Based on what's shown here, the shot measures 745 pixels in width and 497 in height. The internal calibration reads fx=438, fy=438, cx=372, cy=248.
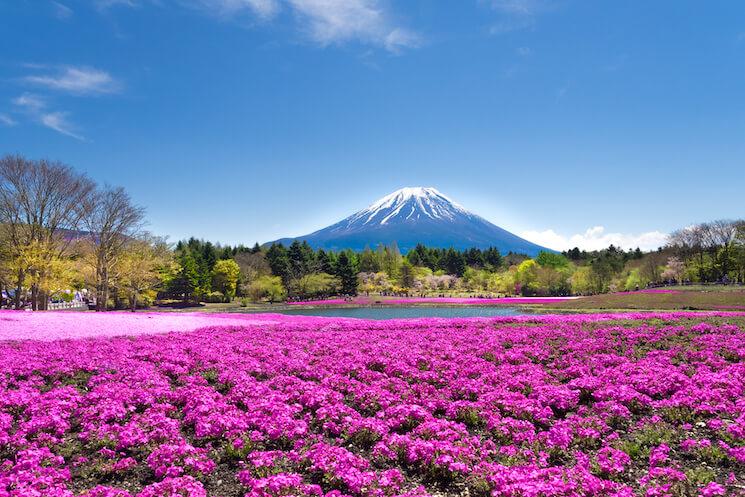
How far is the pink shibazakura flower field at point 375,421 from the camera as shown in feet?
21.4

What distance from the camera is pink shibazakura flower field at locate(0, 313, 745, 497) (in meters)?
6.52

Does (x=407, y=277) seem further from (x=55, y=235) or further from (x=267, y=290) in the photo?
(x=55, y=235)

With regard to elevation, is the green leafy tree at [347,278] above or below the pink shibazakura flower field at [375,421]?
above

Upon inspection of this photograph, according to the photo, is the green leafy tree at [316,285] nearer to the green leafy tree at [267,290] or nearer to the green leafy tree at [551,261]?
the green leafy tree at [267,290]

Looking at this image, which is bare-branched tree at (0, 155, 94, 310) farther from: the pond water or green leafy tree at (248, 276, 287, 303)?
green leafy tree at (248, 276, 287, 303)

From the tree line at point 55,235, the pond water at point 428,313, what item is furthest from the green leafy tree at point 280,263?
the tree line at point 55,235

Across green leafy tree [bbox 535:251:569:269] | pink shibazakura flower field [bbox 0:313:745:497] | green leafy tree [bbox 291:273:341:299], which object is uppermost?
green leafy tree [bbox 535:251:569:269]

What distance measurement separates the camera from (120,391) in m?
10.4

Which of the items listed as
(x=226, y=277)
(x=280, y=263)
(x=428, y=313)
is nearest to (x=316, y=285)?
(x=280, y=263)

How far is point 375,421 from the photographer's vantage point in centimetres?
876

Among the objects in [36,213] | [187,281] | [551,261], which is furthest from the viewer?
[551,261]

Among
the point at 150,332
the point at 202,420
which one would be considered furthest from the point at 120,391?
the point at 150,332

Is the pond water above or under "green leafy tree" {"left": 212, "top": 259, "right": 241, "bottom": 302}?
under

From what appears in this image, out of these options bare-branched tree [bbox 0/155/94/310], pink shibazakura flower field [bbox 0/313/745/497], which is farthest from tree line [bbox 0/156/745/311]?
pink shibazakura flower field [bbox 0/313/745/497]
